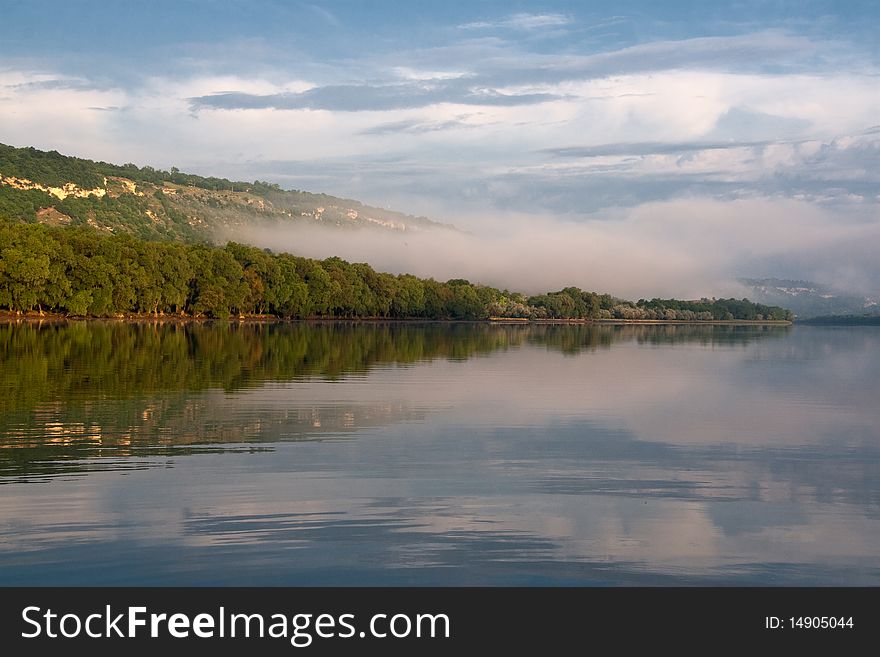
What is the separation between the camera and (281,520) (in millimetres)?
13555

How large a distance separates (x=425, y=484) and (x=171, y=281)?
11385 cm

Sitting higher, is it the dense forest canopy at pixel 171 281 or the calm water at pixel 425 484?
the dense forest canopy at pixel 171 281

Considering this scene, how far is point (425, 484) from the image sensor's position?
16406 mm

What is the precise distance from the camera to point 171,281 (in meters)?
A: 125

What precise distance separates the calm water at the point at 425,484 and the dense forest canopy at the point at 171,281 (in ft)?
251

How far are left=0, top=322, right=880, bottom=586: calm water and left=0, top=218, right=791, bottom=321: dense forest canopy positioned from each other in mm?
76586

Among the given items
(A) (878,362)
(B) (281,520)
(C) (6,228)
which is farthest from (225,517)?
(C) (6,228)

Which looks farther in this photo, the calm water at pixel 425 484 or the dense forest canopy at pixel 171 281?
the dense forest canopy at pixel 171 281

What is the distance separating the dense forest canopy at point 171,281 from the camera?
342 feet

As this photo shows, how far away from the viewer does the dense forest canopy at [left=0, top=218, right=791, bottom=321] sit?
104125 millimetres

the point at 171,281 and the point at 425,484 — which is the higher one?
the point at 171,281

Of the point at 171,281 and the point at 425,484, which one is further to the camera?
the point at 171,281

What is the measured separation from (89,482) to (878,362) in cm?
5714

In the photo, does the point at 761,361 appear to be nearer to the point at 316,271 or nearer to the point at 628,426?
the point at 628,426
